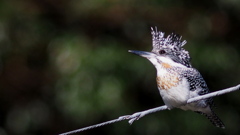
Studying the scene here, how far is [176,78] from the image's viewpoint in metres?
4.29

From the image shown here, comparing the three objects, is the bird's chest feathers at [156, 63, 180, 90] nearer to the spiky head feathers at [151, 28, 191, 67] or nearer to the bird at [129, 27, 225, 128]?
the bird at [129, 27, 225, 128]

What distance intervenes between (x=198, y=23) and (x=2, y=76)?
6.50ft

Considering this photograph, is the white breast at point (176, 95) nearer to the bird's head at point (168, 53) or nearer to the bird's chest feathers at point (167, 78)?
the bird's chest feathers at point (167, 78)

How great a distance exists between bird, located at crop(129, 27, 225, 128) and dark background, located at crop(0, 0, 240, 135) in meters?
1.60

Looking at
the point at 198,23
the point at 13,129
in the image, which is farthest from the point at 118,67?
the point at 13,129

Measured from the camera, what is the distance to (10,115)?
6.95 metres

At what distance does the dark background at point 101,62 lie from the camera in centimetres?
624

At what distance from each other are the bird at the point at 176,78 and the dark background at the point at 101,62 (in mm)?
1600

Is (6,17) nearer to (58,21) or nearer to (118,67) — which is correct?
(58,21)

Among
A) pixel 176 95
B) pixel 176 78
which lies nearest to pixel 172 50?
pixel 176 78

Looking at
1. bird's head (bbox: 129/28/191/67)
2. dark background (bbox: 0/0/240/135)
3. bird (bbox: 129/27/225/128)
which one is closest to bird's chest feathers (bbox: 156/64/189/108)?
bird (bbox: 129/27/225/128)

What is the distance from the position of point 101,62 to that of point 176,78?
1.98 meters

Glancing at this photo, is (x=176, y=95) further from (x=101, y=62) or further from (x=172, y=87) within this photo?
(x=101, y=62)

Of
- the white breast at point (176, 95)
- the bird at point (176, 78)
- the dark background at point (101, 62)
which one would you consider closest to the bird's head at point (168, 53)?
the bird at point (176, 78)
